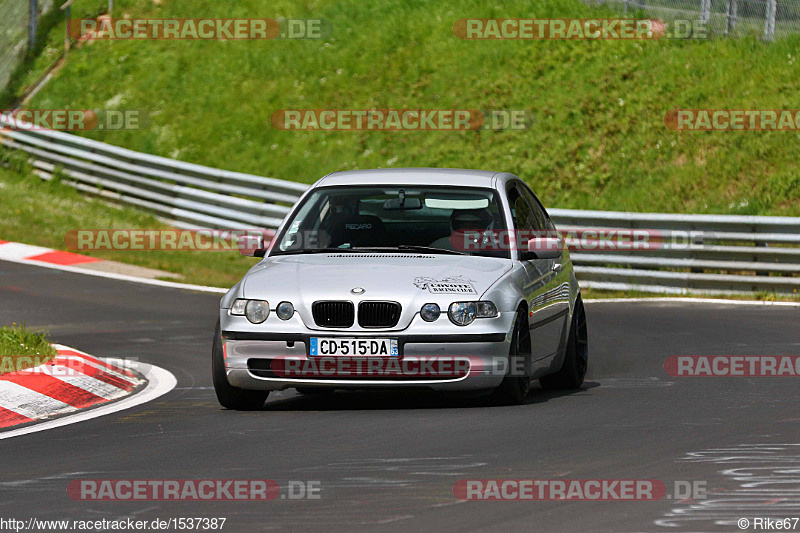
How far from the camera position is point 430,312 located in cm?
912

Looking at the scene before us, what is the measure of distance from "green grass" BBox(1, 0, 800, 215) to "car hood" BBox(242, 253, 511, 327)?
12347mm

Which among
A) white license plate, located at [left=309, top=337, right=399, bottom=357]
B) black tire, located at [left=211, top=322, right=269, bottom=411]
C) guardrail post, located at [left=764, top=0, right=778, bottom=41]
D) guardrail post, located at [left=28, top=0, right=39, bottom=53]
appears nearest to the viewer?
white license plate, located at [left=309, top=337, right=399, bottom=357]

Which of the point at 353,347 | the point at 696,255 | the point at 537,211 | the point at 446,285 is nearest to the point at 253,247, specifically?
the point at 353,347

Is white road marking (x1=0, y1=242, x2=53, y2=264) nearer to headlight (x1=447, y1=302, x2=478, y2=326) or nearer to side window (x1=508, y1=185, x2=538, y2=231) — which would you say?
side window (x1=508, y1=185, x2=538, y2=231)

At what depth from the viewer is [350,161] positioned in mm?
27281

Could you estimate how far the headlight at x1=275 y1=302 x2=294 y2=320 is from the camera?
922cm

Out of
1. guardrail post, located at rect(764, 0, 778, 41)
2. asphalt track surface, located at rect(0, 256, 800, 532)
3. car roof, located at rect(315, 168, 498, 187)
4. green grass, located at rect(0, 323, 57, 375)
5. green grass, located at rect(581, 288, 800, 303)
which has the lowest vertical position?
asphalt track surface, located at rect(0, 256, 800, 532)

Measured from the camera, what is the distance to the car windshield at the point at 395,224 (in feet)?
33.5

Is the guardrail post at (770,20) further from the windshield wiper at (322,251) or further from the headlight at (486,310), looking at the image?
the headlight at (486,310)

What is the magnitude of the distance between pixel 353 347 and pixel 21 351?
3.24m

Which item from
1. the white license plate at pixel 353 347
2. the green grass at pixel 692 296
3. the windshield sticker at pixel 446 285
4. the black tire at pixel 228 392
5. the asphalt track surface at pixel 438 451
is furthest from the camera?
the green grass at pixel 692 296

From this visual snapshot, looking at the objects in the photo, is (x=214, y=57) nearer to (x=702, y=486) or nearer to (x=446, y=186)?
(x=446, y=186)

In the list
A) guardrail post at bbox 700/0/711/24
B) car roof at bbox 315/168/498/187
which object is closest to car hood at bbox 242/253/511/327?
car roof at bbox 315/168/498/187

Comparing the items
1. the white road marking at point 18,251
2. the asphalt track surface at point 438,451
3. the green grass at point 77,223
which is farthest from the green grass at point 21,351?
the white road marking at point 18,251
